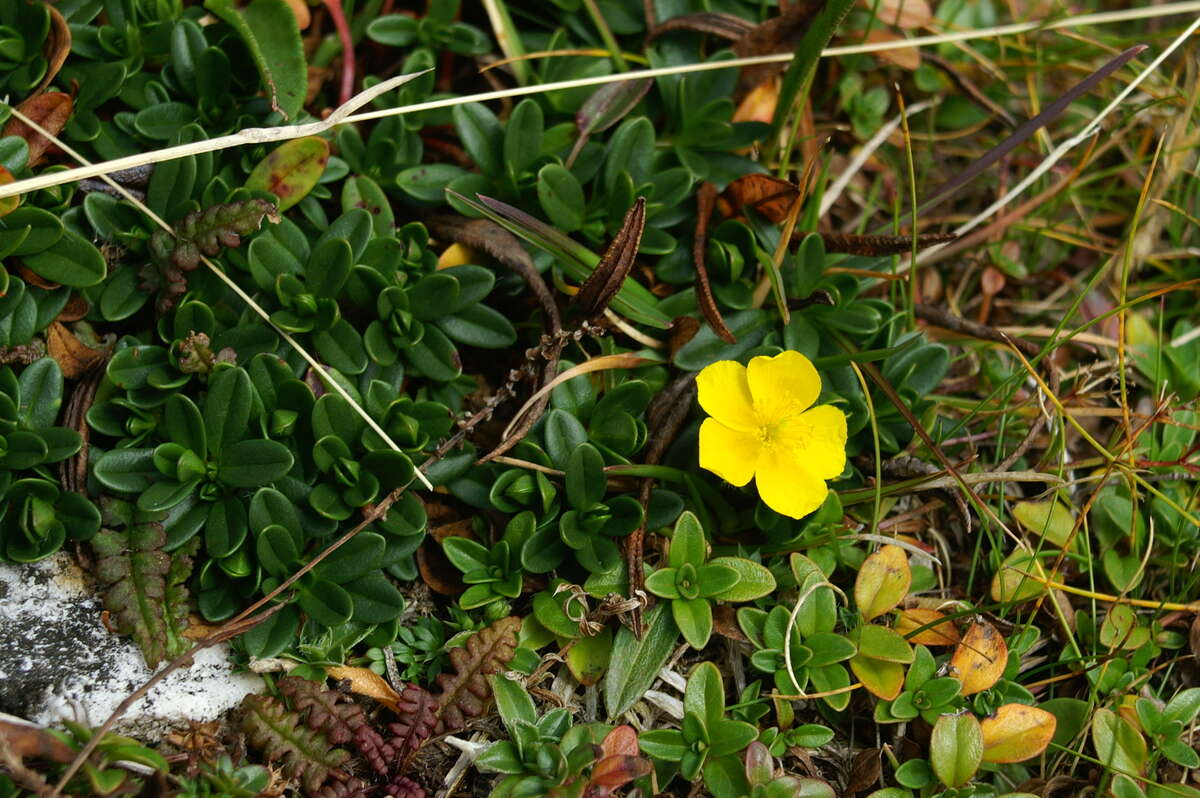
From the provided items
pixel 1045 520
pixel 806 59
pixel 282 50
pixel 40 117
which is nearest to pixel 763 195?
pixel 806 59

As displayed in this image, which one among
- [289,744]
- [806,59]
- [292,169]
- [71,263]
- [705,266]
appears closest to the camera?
[289,744]

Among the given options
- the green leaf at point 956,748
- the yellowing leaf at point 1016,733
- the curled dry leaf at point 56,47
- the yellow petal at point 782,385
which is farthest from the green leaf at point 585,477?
the curled dry leaf at point 56,47

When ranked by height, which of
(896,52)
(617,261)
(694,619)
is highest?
(896,52)

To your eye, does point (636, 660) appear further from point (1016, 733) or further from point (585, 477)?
point (1016, 733)

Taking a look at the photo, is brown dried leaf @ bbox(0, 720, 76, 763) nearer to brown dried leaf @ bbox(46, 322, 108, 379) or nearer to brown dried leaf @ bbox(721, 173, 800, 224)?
brown dried leaf @ bbox(46, 322, 108, 379)

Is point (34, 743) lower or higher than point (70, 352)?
lower

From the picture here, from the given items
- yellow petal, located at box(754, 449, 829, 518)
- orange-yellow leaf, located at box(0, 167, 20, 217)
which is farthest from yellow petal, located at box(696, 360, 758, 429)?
orange-yellow leaf, located at box(0, 167, 20, 217)

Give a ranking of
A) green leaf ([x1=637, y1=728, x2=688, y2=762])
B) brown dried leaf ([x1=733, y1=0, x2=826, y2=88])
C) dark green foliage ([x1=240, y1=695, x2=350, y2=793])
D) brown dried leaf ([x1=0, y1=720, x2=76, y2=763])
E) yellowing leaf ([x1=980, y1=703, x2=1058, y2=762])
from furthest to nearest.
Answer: brown dried leaf ([x1=733, y1=0, x2=826, y2=88])
yellowing leaf ([x1=980, y1=703, x2=1058, y2=762])
green leaf ([x1=637, y1=728, x2=688, y2=762])
dark green foliage ([x1=240, y1=695, x2=350, y2=793])
brown dried leaf ([x1=0, y1=720, x2=76, y2=763])
